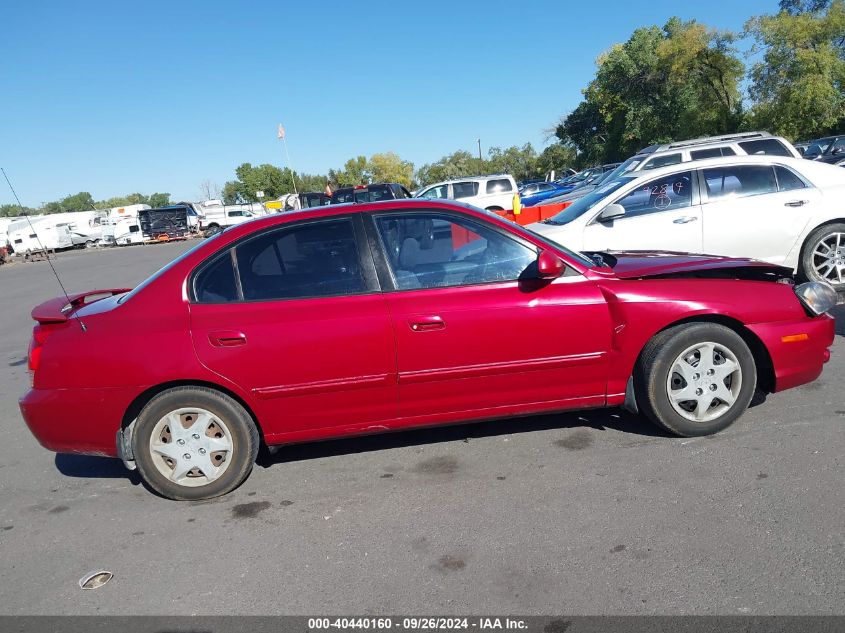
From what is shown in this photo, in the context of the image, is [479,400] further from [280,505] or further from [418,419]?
[280,505]

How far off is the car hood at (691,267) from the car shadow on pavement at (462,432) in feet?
3.32

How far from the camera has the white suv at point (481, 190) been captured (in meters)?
21.9

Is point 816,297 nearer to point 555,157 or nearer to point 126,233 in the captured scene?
point 126,233

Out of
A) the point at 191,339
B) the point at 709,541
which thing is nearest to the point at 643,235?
the point at 709,541

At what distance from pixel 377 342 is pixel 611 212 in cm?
440

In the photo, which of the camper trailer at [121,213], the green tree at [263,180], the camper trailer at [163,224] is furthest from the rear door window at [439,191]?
the green tree at [263,180]

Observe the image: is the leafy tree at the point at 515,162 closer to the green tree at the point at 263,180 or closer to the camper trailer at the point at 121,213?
the green tree at the point at 263,180

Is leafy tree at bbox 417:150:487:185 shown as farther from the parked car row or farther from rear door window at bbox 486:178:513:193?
the parked car row

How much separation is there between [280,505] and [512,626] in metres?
1.61

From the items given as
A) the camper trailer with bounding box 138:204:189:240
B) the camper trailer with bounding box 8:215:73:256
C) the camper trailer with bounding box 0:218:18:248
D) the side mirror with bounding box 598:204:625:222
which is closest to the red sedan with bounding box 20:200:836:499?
the side mirror with bounding box 598:204:625:222

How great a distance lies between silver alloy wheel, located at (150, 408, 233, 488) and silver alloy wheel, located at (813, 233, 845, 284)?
6.55 meters

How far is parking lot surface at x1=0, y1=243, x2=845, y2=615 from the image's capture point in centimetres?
274

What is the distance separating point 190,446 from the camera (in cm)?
373

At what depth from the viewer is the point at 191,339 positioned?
11.9 feet
